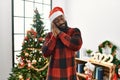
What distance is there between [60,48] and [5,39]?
151 cm

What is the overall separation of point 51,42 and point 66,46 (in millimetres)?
131

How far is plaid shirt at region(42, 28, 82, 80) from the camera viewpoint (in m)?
1.42

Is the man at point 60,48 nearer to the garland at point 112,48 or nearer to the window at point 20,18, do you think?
the garland at point 112,48

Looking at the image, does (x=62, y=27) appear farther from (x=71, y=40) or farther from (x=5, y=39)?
(x=5, y=39)

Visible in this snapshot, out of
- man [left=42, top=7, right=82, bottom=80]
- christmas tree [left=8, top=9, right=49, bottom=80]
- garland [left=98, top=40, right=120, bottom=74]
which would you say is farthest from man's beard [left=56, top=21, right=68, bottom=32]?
garland [left=98, top=40, right=120, bottom=74]

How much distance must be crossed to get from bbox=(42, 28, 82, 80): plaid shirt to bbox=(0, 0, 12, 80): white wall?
1.41m

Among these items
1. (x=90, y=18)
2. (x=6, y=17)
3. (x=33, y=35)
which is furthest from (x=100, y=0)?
(x=6, y=17)

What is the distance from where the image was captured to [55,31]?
56.2 inches

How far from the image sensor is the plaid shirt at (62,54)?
56.0 inches

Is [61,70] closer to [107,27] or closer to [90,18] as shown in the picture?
[107,27]

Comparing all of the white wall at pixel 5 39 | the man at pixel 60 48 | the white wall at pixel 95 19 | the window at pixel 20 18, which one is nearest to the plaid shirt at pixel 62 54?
the man at pixel 60 48

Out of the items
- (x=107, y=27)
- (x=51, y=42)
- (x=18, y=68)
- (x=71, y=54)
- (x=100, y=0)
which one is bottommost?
(x=18, y=68)

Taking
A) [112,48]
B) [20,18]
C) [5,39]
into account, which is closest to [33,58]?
[5,39]

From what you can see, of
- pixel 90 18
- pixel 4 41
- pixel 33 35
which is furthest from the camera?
pixel 90 18
